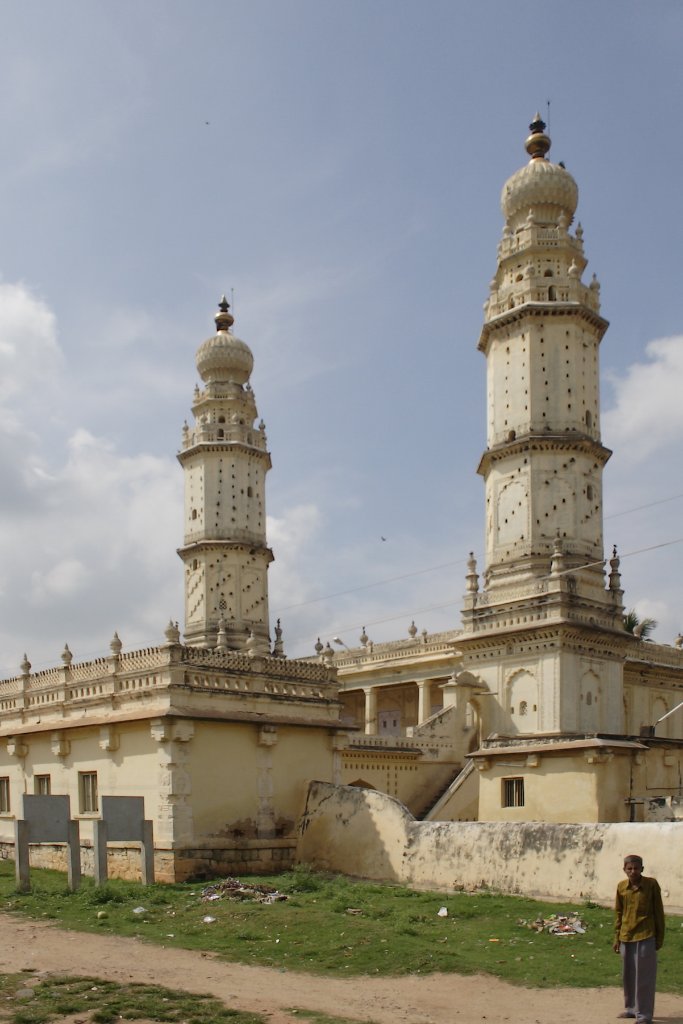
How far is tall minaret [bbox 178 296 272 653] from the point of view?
44.6 meters

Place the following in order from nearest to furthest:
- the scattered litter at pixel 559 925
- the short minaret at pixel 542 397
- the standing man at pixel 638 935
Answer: the standing man at pixel 638 935
the scattered litter at pixel 559 925
the short minaret at pixel 542 397

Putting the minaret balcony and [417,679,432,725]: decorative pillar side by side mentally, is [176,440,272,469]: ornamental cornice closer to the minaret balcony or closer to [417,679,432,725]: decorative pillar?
the minaret balcony

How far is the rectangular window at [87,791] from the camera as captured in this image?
23586mm

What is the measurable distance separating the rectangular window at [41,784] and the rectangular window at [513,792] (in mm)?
10334

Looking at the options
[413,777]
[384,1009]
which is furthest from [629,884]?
[413,777]

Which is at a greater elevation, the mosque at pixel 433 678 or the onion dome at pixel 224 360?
the onion dome at pixel 224 360

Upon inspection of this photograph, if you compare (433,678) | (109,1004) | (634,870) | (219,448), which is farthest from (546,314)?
(109,1004)

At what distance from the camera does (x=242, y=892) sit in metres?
18.7

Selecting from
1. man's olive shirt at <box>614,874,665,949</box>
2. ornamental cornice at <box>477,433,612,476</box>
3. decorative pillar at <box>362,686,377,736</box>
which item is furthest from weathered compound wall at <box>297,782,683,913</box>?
decorative pillar at <box>362,686,377,736</box>

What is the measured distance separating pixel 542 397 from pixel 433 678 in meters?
11.8

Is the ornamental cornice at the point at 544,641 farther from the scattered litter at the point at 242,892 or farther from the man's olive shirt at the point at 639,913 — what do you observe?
the man's olive shirt at the point at 639,913

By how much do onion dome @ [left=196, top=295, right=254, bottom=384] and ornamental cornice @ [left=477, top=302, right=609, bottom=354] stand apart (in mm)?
14305

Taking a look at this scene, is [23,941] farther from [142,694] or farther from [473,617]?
[473,617]

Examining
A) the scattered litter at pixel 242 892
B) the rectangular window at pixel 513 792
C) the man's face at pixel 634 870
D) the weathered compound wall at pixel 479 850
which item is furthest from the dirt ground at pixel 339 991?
the rectangular window at pixel 513 792
